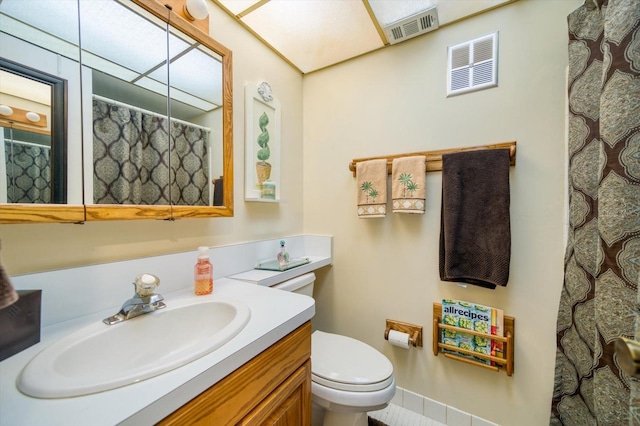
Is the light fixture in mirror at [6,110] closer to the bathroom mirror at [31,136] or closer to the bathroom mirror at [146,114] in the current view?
the bathroom mirror at [31,136]

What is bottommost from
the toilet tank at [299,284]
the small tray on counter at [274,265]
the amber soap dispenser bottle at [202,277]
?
the toilet tank at [299,284]

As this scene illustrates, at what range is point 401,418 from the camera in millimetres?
1383

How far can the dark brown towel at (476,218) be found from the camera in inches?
45.3

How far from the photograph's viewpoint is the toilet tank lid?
1.26m

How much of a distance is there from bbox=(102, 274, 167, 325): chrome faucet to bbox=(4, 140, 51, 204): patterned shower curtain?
330mm

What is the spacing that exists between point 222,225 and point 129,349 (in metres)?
0.60

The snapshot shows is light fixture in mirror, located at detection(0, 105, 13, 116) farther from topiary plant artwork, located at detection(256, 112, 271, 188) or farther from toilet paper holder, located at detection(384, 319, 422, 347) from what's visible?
toilet paper holder, located at detection(384, 319, 422, 347)

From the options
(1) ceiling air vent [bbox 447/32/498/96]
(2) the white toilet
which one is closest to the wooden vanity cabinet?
(2) the white toilet

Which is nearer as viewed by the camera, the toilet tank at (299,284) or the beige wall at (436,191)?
the beige wall at (436,191)

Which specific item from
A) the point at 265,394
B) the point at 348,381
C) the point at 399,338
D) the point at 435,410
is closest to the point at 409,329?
the point at 399,338

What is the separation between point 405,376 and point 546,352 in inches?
27.5

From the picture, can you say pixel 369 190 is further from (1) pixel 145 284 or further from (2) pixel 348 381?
(1) pixel 145 284

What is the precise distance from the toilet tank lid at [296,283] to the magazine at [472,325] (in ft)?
2.40

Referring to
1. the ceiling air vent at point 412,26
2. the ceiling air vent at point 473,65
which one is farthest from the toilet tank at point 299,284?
the ceiling air vent at point 412,26
